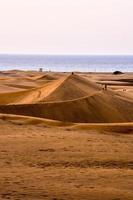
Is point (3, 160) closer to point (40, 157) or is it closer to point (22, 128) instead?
point (40, 157)

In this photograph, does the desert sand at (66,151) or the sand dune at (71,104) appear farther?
the sand dune at (71,104)

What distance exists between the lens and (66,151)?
10.5m

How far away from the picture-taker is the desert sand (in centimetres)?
763

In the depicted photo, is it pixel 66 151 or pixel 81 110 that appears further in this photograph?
pixel 81 110

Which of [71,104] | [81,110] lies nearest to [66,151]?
[81,110]

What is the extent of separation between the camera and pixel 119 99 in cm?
2023

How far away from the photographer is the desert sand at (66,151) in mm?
7629

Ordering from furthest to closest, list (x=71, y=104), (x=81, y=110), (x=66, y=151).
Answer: (x=71, y=104) → (x=81, y=110) → (x=66, y=151)

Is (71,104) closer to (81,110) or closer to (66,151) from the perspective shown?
(81,110)

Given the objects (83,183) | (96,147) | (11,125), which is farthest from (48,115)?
(83,183)

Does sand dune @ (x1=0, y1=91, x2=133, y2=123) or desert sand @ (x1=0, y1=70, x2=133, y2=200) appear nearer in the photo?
desert sand @ (x1=0, y1=70, x2=133, y2=200)

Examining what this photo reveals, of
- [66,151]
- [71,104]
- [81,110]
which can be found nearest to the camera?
[66,151]

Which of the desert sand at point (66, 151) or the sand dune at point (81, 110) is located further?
the sand dune at point (81, 110)

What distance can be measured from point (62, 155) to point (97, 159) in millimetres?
650
